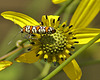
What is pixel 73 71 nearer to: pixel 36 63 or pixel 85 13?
pixel 85 13

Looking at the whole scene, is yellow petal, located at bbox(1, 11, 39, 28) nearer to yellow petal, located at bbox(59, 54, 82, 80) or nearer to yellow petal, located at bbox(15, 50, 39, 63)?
yellow petal, located at bbox(15, 50, 39, 63)

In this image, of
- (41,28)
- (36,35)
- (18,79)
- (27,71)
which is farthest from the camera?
(27,71)

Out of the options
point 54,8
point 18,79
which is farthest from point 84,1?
point 54,8

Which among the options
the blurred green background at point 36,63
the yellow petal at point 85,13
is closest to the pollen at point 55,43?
the yellow petal at point 85,13

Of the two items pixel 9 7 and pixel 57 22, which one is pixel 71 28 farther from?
pixel 9 7

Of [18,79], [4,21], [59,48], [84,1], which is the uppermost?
[4,21]

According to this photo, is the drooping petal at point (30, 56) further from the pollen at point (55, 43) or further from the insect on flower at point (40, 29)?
the insect on flower at point (40, 29)
